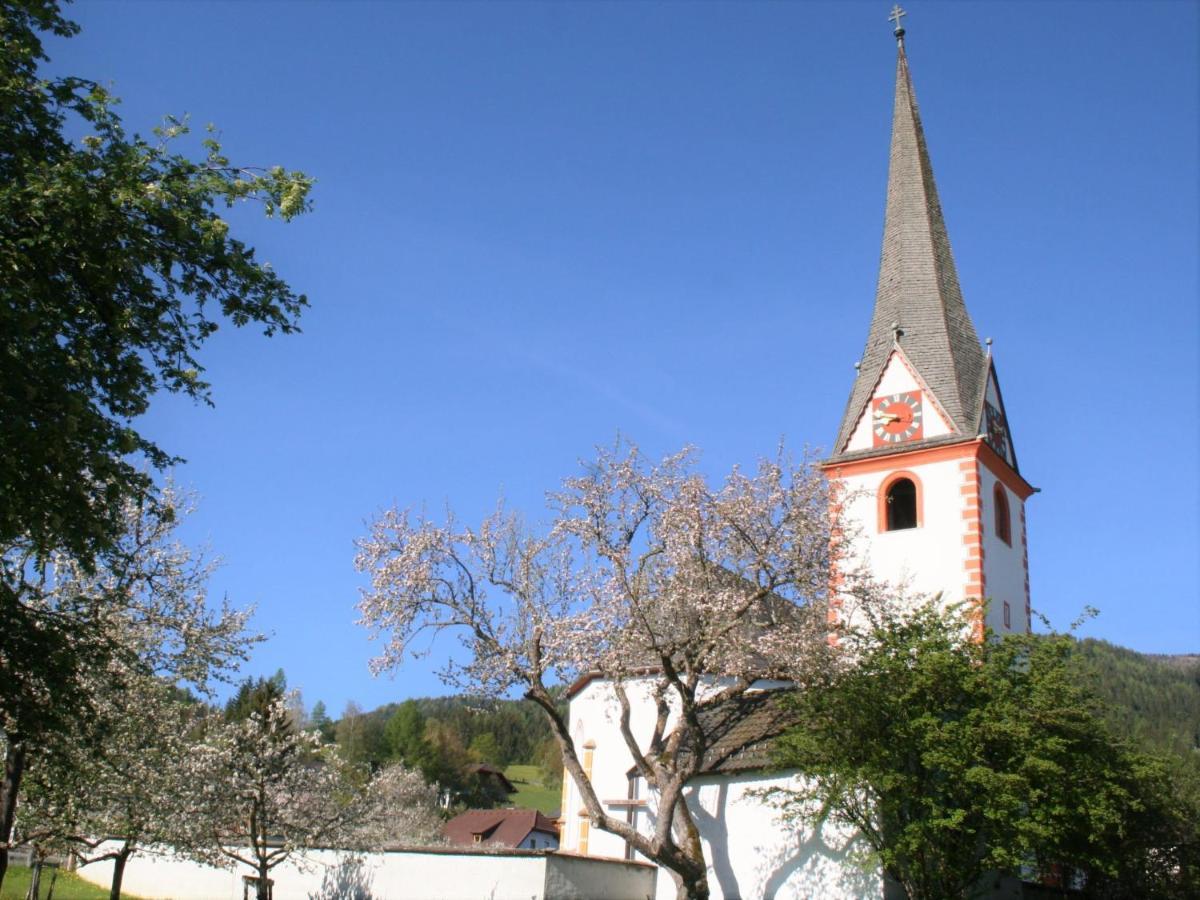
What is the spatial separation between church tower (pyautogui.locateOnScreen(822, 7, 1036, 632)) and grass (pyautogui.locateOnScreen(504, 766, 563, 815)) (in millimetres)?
73487

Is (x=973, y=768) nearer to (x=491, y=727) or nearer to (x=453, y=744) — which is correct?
(x=453, y=744)

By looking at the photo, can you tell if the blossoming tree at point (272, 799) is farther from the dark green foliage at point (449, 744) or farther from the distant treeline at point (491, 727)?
the dark green foliage at point (449, 744)

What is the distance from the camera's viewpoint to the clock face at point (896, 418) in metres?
32.5

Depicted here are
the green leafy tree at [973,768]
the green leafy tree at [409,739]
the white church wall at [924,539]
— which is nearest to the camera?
the green leafy tree at [973,768]

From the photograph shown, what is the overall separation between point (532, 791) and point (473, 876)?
9219 cm

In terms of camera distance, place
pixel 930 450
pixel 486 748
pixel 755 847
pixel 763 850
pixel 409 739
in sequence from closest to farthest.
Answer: pixel 763 850 < pixel 755 847 < pixel 930 450 < pixel 409 739 < pixel 486 748

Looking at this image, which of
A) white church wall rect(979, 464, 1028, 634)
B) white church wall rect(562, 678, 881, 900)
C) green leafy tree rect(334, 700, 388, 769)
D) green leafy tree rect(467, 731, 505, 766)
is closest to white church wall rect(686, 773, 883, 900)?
white church wall rect(562, 678, 881, 900)

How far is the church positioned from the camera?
27344 millimetres

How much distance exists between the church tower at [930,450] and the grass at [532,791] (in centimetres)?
7349

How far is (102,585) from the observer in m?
22.7

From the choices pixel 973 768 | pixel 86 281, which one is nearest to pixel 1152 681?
pixel 973 768

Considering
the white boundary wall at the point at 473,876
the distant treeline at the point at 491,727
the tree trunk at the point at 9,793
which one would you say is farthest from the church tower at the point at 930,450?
the distant treeline at the point at 491,727

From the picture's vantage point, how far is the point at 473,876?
85.0 ft

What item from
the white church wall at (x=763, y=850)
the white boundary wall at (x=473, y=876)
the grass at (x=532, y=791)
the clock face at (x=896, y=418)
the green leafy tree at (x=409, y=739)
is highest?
the clock face at (x=896, y=418)
